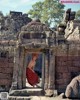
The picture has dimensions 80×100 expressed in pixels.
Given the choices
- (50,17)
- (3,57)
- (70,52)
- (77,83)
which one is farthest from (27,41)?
(50,17)

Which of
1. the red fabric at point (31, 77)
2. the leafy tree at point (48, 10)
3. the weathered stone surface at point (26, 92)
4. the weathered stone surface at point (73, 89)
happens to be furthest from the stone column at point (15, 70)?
the leafy tree at point (48, 10)

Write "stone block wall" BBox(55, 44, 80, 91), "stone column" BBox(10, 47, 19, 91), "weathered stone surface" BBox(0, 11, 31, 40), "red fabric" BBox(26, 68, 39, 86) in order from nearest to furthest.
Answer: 1. "stone column" BBox(10, 47, 19, 91)
2. "stone block wall" BBox(55, 44, 80, 91)
3. "red fabric" BBox(26, 68, 39, 86)
4. "weathered stone surface" BBox(0, 11, 31, 40)

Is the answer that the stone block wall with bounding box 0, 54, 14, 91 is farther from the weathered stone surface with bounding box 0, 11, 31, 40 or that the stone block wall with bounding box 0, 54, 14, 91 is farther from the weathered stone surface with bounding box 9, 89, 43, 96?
the weathered stone surface with bounding box 0, 11, 31, 40

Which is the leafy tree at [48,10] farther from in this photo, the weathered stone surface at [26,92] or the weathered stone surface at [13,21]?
the weathered stone surface at [26,92]

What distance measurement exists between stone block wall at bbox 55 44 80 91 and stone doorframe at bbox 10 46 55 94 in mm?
241

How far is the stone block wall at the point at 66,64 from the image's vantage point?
32.8 feet

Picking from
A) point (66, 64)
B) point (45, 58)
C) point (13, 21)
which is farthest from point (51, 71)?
point (13, 21)

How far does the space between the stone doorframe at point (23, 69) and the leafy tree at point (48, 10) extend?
28.5 meters

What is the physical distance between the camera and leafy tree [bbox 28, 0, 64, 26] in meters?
38.5

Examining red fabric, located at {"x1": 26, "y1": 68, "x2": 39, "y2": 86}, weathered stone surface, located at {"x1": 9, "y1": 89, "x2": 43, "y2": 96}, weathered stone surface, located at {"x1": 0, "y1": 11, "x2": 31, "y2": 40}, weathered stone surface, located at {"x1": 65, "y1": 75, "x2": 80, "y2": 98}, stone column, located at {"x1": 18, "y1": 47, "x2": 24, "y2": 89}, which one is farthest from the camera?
weathered stone surface, located at {"x1": 0, "y1": 11, "x2": 31, "y2": 40}

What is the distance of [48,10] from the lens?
39188 mm

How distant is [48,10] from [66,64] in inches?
1175

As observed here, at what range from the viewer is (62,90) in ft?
32.6

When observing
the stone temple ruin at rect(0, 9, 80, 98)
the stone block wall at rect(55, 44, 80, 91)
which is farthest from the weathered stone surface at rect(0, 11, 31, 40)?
the stone block wall at rect(55, 44, 80, 91)
